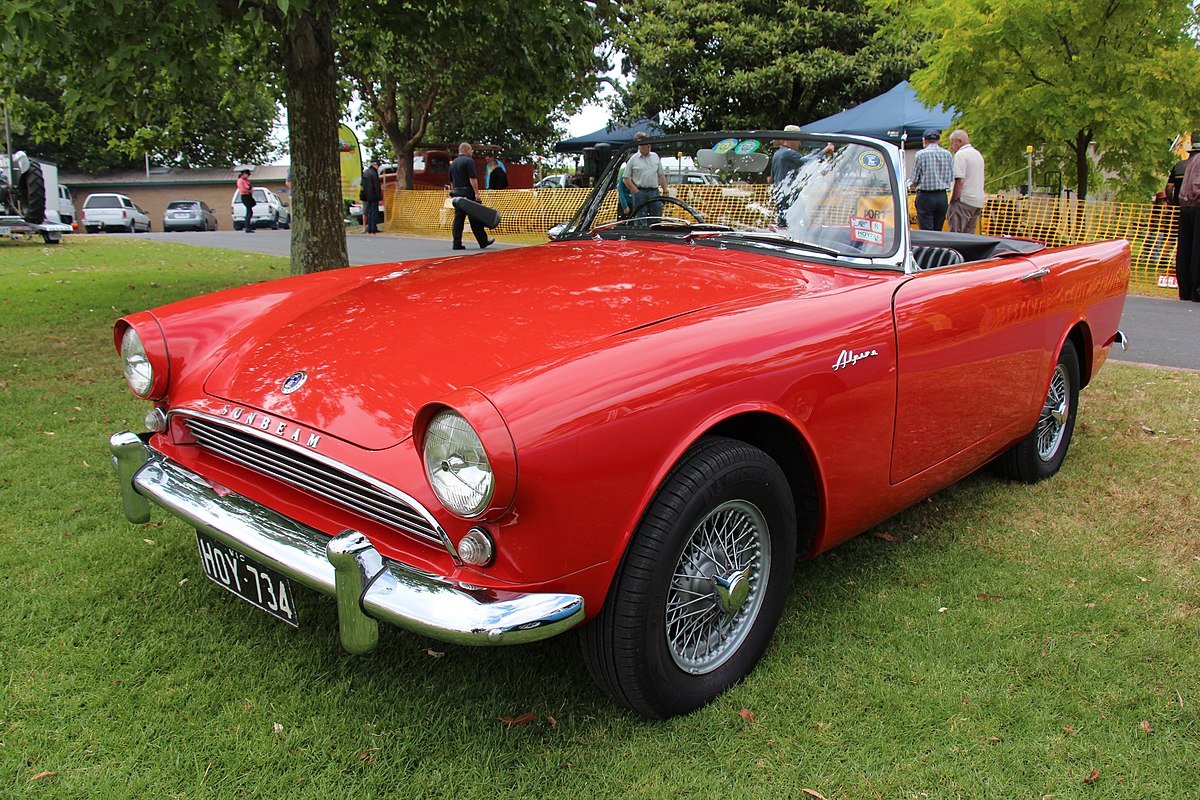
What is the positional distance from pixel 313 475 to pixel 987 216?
41.6ft

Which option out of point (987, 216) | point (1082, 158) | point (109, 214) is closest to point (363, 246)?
point (987, 216)

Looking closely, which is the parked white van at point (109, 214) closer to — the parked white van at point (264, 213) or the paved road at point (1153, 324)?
the parked white van at point (264, 213)

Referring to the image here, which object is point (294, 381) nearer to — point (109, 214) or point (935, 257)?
point (935, 257)

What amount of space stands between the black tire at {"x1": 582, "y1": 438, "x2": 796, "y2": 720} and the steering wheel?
56.8 inches

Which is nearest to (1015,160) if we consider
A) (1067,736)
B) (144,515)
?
(1067,736)

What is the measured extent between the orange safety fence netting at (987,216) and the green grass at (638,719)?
1.39 m

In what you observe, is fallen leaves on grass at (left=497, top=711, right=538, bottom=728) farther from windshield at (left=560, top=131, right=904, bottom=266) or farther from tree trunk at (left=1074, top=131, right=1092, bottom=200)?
tree trunk at (left=1074, top=131, right=1092, bottom=200)

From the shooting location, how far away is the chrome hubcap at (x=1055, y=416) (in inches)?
152

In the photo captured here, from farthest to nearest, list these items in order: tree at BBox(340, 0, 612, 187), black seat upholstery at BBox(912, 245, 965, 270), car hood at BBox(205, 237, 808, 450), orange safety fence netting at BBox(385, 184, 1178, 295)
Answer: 1. tree at BBox(340, 0, 612, 187)
2. black seat upholstery at BBox(912, 245, 965, 270)
3. orange safety fence netting at BBox(385, 184, 1178, 295)
4. car hood at BBox(205, 237, 808, 450)

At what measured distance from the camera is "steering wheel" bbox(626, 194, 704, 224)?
11.2 ft

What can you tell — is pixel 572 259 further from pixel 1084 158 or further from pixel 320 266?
pixel 1084 158

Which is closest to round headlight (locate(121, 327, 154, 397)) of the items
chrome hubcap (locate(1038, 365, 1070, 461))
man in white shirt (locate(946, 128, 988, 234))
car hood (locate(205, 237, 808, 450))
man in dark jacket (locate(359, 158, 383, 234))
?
car hood (locate(205, 237, 808, 450))

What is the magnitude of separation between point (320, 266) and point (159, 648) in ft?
19.5

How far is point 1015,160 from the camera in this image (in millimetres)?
11977
